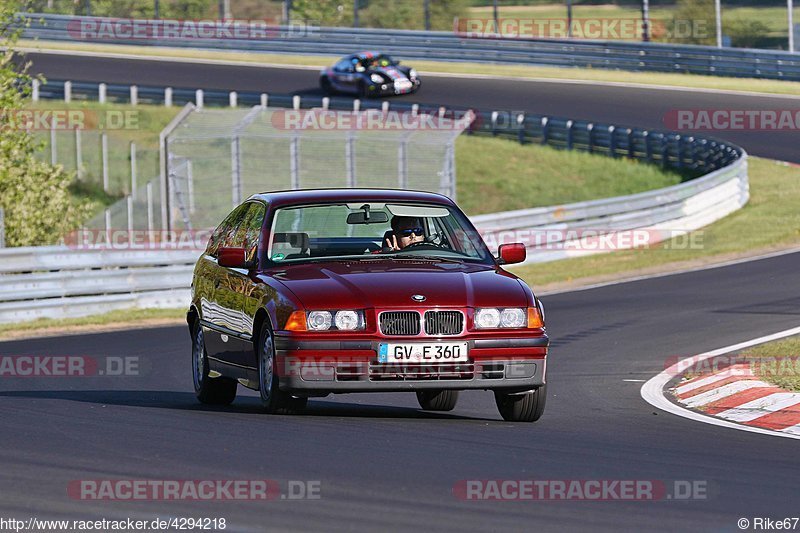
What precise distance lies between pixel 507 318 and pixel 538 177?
97.3ft

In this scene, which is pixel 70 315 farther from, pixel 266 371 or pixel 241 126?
pixel 266 371

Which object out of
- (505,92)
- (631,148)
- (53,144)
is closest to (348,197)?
(53,144)

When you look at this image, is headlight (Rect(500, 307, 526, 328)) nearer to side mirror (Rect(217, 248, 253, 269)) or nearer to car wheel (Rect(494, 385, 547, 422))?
car wheel (Rect(494, 385, 547, 422))

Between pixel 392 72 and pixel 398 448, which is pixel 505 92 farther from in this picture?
pixel 398 448

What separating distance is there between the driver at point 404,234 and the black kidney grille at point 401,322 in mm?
1209

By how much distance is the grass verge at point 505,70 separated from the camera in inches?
1770

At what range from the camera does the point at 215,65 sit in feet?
178

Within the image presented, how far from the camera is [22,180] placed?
2941cm

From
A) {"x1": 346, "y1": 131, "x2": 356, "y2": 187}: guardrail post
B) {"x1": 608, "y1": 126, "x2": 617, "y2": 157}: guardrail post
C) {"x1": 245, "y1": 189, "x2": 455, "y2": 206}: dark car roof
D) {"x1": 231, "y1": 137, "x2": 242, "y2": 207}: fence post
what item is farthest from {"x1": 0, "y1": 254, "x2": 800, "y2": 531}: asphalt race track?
{"x1": 608, "y1": 126, "x2": 617, "y2": 157}: guardrail post

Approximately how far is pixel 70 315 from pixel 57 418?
10.9 meters

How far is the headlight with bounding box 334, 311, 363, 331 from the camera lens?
8984mm

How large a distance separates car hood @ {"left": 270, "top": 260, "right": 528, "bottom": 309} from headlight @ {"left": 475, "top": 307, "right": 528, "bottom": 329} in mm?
39

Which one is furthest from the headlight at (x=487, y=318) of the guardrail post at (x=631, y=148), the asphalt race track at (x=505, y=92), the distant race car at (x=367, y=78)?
the distant race car at (x=367, y=78)

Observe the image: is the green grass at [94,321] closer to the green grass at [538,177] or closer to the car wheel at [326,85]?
the green grass at [538,177]
